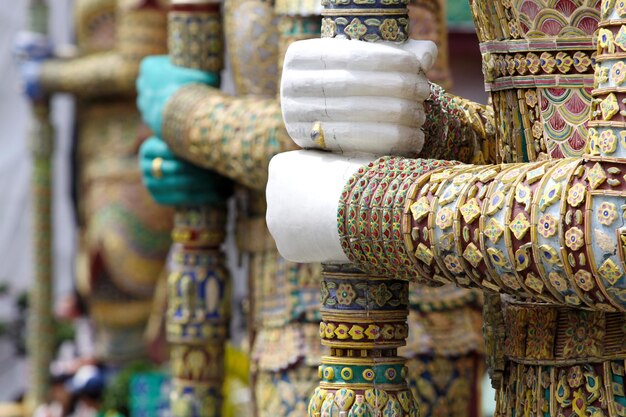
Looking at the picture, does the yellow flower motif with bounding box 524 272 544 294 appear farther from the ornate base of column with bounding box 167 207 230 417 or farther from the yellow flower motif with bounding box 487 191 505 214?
the ornate base of column with bounding box 167 207 230 417

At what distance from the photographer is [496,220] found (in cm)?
162

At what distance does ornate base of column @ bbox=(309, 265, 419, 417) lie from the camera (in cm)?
190

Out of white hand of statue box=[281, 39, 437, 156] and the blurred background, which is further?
the blurred background

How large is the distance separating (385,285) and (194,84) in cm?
138

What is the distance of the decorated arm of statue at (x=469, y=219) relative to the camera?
1546mm

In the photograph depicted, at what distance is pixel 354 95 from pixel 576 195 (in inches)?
14.5

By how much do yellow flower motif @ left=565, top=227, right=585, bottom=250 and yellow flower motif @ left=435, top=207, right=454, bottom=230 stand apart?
0.16 m

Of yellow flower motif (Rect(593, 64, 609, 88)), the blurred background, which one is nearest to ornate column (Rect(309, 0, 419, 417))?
yellow flower motif (Rect(593, 64, 609, 88))

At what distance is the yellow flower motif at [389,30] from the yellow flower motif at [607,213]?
449 millimetres

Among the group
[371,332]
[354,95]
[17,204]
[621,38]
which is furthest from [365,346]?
[17,204]

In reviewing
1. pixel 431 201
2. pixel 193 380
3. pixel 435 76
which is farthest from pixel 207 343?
pixel 431 201

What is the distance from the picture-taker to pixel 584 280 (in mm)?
1555

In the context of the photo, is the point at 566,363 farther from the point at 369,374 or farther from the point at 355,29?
the point at 355,29

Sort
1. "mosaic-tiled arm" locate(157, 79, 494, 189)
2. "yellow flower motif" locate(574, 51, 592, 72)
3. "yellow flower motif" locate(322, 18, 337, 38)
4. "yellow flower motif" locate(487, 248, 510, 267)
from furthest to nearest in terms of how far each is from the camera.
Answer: "mosaic-tiled arm" locate(157, 79, 494, 189)
"yellow flower motif" locate(322, 18, 337, 38)
"yellow flower motif" locate(574, 51, 592, 72)
"yellow flower motif" locate(487, 248, 510, 267)
